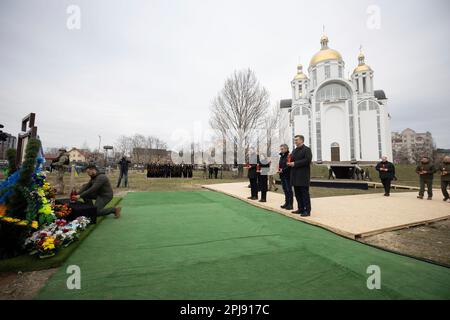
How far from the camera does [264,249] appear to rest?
2932 mm

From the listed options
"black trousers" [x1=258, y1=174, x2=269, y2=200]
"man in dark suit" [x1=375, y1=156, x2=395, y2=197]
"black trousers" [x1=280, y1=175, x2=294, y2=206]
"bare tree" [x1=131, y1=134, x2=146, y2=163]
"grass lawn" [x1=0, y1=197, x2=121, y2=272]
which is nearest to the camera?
"grass lawn" [x1=0, y1=197, x2=121, y2=272]

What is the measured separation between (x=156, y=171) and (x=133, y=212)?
1724cm

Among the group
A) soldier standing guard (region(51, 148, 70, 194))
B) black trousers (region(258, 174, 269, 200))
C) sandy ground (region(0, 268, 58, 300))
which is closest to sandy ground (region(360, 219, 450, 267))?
black trousers (region(258, 174, 269, 200))

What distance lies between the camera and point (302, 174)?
4883mm

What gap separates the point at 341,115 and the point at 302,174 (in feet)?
138

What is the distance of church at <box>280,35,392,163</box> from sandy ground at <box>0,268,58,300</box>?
38.0 m

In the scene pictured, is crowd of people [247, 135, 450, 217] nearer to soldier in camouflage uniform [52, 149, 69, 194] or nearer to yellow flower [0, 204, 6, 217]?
yellow flower [0, 204, 6, 217]

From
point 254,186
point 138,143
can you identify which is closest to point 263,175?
point 254,186

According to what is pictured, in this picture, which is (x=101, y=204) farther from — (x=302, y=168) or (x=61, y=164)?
(x=61, y=164)

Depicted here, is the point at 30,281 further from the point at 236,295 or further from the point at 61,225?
the point at 236,295

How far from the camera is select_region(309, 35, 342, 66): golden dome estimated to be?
42.5 metres

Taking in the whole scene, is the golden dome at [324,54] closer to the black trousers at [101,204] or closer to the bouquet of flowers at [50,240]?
the black trousers at [101,204]
